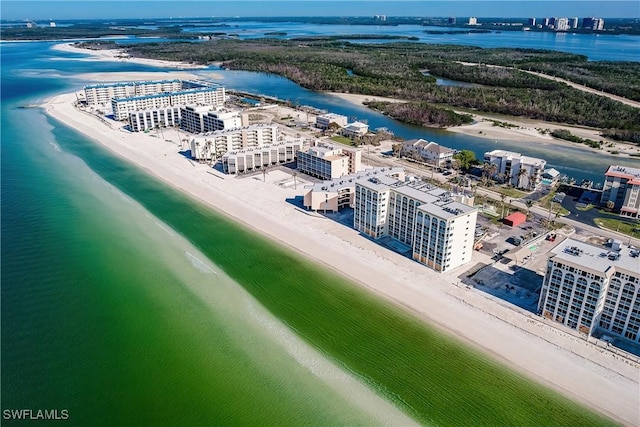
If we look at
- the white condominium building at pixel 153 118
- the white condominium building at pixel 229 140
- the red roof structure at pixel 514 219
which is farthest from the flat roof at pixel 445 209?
the white condominium building at pixel 153 118

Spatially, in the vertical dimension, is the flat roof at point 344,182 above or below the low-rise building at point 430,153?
above

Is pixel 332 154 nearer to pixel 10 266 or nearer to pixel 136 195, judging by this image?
pixel 136 195

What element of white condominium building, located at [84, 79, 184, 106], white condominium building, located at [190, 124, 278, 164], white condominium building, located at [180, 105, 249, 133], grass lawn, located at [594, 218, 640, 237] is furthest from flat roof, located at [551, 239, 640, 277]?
white condominium building, located at [84, 79, 184, 106]

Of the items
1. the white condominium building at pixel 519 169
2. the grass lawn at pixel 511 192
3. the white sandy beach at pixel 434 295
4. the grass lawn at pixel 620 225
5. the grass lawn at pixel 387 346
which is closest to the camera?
the grass lawn at pixel 387 346

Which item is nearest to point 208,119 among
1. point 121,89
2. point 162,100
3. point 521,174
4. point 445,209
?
point 162,100

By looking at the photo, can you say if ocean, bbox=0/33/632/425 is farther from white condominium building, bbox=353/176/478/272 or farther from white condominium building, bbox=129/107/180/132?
white condominium building, bbox=129/107/180/132

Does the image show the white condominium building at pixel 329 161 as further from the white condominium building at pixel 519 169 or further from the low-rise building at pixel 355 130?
the white condominium building at pixel 519 169
